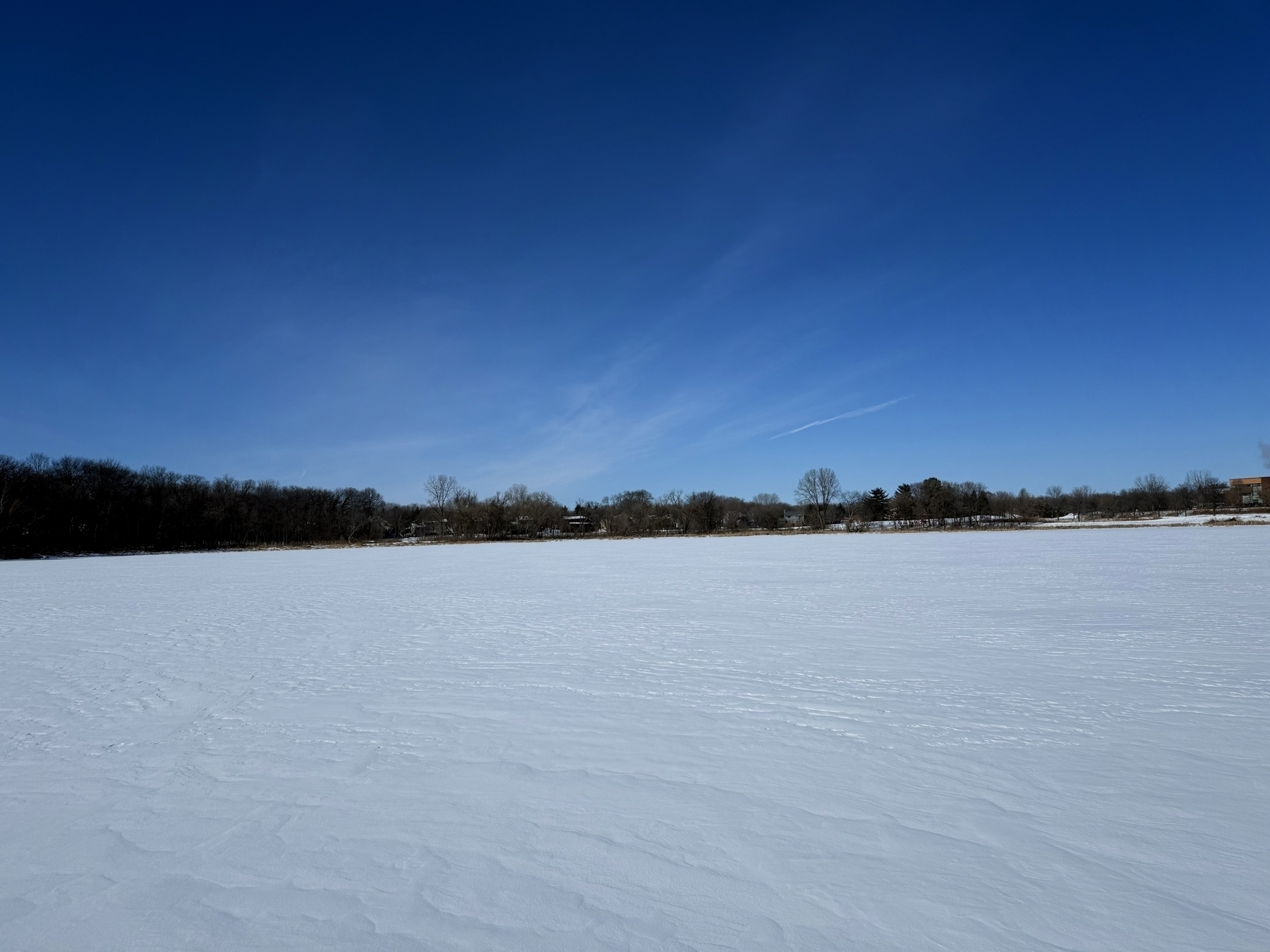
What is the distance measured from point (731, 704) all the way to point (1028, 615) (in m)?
5.94

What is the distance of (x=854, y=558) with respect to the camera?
69.5ft

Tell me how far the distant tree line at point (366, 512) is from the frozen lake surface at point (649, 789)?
54.9 m

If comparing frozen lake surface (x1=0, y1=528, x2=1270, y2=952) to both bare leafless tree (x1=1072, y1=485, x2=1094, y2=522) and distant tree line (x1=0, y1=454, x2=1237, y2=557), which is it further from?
bare leafless tree (x1=1072, y1=485, x2=1094, y2=522)

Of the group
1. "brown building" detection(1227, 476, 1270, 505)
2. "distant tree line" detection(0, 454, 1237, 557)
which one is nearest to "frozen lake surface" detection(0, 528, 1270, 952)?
"distant tree line" detection(0, 454, 1237, 557)

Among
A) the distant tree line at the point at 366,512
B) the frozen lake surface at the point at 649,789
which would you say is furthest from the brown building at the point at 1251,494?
the frozen lake surface at the point at 649,789

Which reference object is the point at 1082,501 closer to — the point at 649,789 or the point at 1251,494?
the point at 1251,494

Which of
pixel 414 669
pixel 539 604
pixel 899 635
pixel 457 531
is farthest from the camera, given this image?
pixel 457 531

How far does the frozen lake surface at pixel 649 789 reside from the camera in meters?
2.26

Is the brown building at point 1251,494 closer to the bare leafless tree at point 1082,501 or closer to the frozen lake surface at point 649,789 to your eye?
the bare leafless tree at point 1082,501

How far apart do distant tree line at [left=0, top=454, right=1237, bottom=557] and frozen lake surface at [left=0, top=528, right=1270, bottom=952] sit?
180 ft

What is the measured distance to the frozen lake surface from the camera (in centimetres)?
226

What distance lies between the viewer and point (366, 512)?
89.2 metres

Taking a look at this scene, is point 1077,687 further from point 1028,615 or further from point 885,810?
point 1028,615

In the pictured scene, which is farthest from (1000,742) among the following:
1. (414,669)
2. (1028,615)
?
(1028,615)
